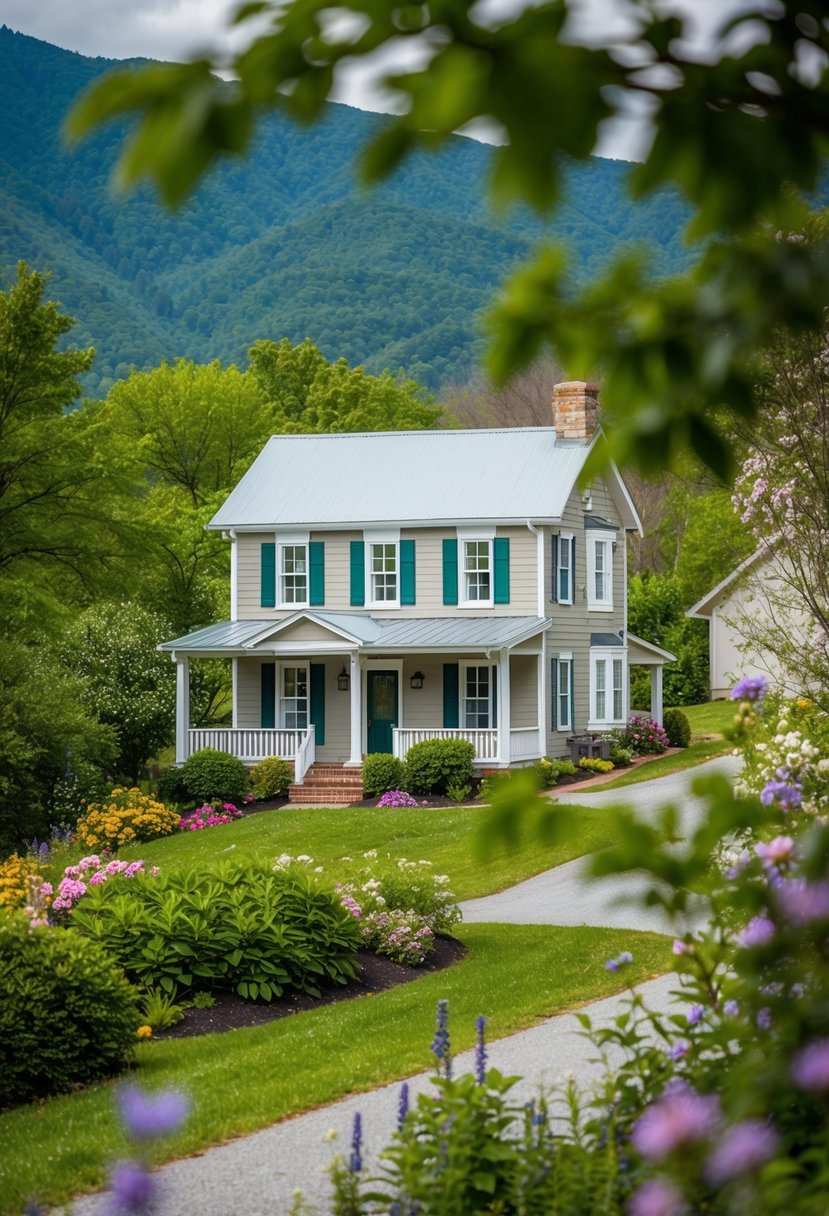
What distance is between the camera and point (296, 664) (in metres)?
32.8

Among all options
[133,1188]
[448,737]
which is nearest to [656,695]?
[448,737]

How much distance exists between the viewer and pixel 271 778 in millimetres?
29828

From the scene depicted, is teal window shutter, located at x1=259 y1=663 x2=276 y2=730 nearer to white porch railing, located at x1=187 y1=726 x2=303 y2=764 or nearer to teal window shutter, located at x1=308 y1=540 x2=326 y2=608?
white porch railing, located at x1=187 y1=726 x2=303 y2=764

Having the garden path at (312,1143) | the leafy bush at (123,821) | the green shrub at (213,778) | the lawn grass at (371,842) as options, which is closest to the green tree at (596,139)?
the garden path at (312,1143)

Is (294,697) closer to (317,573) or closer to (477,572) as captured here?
(317,573)

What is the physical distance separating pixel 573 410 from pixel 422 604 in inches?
211

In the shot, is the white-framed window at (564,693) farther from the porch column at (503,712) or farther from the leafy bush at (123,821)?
the leafy bush at (123,821)

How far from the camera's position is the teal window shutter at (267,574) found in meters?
33.4

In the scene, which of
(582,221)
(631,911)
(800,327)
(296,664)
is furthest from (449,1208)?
(582,221)

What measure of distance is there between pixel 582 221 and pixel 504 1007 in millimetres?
130451

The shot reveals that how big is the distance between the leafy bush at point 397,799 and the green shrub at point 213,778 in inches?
116

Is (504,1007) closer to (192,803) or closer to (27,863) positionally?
(27,863)

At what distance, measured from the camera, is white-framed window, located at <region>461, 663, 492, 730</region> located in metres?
31.9

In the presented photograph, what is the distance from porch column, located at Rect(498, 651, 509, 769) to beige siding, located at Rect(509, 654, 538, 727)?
7.02 ft
